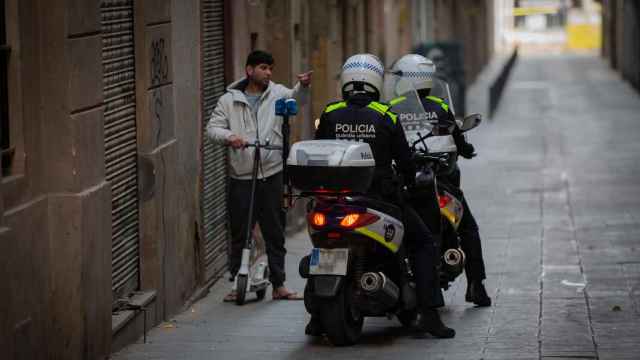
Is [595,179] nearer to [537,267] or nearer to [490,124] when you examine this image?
[537,267]

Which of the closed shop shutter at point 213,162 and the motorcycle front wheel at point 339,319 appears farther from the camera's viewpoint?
the closed shop shutter at point 213,162

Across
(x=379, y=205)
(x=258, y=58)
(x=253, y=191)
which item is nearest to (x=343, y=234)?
(x=379, y=205)

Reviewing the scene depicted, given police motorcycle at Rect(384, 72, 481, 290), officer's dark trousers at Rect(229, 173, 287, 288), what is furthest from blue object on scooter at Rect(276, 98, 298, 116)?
police motorcycle at Rect(384, 72, 481, 290)

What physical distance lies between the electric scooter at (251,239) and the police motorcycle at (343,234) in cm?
139

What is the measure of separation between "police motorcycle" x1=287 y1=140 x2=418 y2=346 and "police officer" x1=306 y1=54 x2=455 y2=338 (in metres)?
0.22

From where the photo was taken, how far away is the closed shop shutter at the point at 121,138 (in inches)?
371

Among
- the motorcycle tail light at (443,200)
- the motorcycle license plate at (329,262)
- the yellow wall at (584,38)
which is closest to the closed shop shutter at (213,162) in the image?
the motorcycle tail light at (443,200)

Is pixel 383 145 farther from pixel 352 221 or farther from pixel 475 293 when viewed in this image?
pixel 475 293

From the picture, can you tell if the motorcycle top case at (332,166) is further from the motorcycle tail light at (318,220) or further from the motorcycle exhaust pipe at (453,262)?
the motorcycle exhaust pipe at (453,262)

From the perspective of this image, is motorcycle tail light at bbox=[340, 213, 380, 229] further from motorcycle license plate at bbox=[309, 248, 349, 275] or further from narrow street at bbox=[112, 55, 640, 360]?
narrow street at bbox=[112, 55, 640, 360]

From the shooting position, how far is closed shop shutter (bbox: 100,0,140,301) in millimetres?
9422

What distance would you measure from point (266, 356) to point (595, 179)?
12802 mm

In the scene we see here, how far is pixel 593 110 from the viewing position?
3669 centimetres

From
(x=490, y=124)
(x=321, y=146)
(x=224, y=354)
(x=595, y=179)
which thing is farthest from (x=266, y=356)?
(x=490, y=124)
